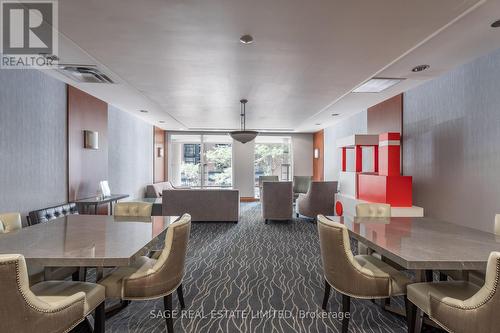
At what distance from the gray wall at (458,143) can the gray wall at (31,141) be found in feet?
19.8

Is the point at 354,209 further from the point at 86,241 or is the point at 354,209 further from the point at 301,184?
the point at 86,241

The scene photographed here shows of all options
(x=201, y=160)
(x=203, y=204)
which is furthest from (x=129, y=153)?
(x=201, y=160)

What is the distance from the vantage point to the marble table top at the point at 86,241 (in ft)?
5.03

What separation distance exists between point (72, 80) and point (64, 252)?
3.65 metres

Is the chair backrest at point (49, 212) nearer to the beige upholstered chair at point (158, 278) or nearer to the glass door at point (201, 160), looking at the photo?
the beige upholstered chair at point (158, 278)

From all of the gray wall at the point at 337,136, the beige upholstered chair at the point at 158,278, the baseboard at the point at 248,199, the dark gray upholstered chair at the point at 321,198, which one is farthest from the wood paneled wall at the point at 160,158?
the beige upholstered chair at the point at 158,278

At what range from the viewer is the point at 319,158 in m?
9.59

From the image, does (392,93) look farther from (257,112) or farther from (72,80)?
(72,80)

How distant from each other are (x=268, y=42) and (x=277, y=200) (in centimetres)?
389

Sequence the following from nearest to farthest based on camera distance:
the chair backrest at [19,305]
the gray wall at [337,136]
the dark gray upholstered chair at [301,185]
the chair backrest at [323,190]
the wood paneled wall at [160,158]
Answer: the chair backrest at [19,305], the chair backrest at [323,190], the gray wall at [337,136], the dark gray upholstered chair at [301,185], the wood paneled wall at [160,158]

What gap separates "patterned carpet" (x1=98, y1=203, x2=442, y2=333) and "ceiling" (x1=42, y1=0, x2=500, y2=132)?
2.66 metres

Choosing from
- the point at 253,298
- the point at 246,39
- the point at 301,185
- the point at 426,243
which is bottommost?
the point at 253,298

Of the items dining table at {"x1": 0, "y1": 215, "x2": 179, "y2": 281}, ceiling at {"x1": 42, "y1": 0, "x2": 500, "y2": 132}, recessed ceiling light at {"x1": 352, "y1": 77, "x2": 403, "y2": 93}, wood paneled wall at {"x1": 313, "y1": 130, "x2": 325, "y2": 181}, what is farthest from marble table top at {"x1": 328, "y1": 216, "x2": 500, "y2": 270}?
wood paneled wall at {"x1": 313, "y1": 130, "x2": 325, "y2": 181}

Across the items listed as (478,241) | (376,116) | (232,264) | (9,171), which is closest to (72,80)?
(9,171)
